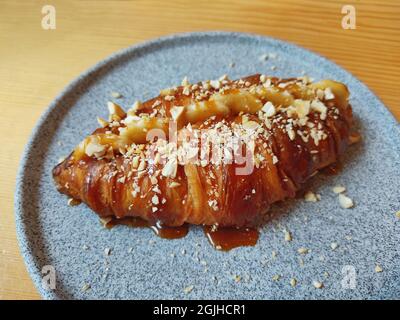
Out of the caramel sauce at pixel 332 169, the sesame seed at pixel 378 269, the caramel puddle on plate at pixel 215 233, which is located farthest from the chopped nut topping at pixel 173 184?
the sesame seed at pixel 378 269

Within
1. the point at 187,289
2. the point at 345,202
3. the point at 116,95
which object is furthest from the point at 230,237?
the point at 116,95

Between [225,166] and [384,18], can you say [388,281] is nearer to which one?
[225,166]

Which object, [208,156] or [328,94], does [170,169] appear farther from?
[328,94]

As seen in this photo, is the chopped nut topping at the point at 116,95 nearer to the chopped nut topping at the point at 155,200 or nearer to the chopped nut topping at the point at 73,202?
the chopped nut topping at the point at 73,202

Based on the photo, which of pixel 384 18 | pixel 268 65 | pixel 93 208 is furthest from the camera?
pixel 384 18

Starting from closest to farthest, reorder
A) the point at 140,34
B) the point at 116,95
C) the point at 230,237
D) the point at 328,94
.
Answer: the point at 230,237
the point at 328,94
the point at 116,95
the point at 140,34

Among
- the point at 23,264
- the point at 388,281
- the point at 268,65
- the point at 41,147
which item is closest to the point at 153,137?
the point at 41,147
